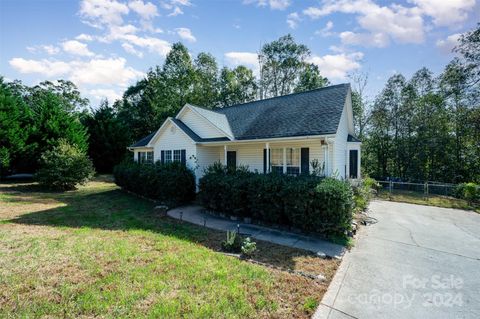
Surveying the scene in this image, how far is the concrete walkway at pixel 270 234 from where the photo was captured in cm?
609

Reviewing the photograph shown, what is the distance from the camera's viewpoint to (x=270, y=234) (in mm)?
7250

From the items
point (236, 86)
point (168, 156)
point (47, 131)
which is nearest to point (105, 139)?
point (47, 131)

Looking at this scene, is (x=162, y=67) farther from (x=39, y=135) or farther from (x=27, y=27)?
(x=27, y=27)

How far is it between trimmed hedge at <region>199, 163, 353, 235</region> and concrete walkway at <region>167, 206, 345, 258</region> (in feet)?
1.30

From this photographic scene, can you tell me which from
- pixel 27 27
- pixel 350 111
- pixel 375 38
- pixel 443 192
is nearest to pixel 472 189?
pixel 443 192

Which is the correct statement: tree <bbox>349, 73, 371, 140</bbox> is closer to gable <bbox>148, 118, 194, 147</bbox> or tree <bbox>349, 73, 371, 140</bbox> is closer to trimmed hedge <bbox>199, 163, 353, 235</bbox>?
gable <bbox>148, 118, 194, 147</bbox>

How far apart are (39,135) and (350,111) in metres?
23.9

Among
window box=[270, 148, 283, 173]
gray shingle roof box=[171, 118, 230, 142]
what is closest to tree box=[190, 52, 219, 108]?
gray shingle roof box=[171, 118, 230, 142]

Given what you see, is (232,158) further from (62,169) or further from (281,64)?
(281,64)

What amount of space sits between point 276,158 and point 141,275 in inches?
358

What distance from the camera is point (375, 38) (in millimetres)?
13969

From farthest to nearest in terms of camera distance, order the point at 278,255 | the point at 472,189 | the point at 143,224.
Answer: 1. the point at 472,189
2. the point at 143,224
3. the point at 278,255

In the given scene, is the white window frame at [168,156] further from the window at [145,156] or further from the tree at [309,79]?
the tree at [309,79]

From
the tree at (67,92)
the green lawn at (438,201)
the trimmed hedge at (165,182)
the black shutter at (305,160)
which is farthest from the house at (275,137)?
the tree at (67,92)
